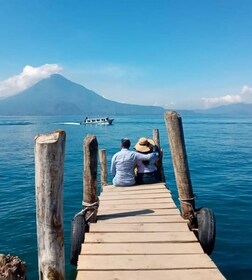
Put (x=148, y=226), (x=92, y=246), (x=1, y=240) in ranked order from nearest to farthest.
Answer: (x=92, y=246) < (x=148, y=226) < (x=1, y=240)

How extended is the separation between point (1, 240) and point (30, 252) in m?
1.61

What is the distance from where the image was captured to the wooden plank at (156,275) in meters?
4.36

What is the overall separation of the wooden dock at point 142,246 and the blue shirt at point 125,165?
4.62ft

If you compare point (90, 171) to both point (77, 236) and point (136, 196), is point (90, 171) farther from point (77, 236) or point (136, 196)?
point (136, 196)

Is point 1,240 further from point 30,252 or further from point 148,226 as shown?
point 148,226

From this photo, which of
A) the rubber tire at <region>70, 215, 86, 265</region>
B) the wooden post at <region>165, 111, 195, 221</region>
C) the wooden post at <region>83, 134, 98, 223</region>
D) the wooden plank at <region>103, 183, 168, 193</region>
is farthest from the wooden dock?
the wooden plank at <region>103, 183, 168, 193</region>

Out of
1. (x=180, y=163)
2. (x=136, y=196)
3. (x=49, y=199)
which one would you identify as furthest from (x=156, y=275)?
(x=136, y=196)

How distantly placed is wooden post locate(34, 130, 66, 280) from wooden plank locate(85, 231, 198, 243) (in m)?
1.47

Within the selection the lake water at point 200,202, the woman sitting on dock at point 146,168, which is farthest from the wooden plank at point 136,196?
the lake water at point 200,202

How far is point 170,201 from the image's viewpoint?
7.64 meters

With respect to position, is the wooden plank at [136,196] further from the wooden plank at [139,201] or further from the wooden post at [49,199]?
the wooden post at [49,199]

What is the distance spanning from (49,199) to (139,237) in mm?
2386

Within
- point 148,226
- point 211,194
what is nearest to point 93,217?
point 148,226

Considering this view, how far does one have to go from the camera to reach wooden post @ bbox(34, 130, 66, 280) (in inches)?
156
